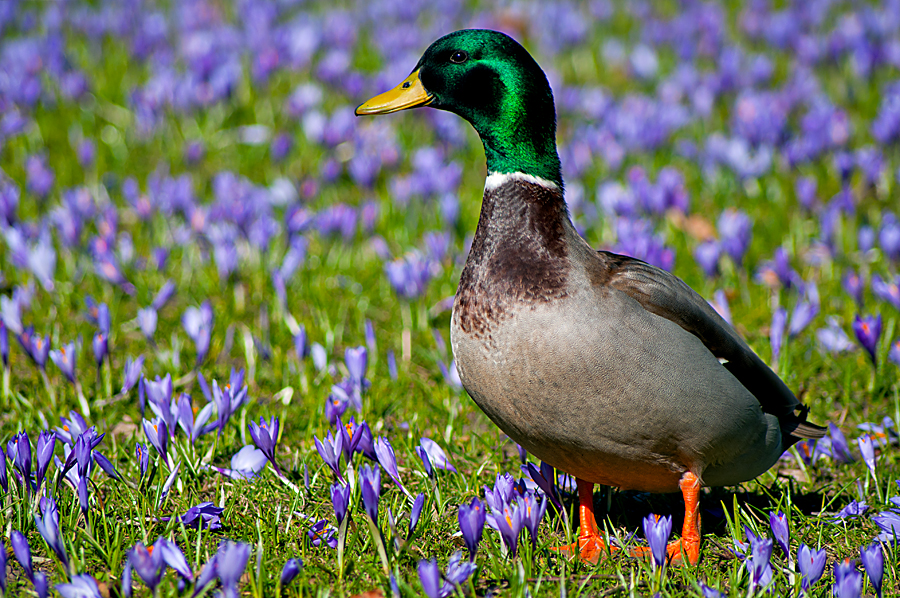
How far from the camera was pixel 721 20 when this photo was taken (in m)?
9.47

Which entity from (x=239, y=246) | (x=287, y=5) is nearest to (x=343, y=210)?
(x=239, y=246)

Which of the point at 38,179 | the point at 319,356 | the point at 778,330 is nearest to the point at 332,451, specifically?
the point at 319,356

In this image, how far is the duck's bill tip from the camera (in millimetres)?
3094

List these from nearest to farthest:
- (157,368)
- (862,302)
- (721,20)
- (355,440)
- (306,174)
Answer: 1. (355,440)
2. (157,368)
3. (862,302)
4. (306,174)
5. (721,20)

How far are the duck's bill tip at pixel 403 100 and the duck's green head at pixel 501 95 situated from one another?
0.08 metres

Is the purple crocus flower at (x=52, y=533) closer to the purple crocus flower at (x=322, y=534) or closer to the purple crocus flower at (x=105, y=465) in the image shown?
the purple crocus flower at (x=105, y=465)

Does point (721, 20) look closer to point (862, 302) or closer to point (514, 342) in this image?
point (862, 302)

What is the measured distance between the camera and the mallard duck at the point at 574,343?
2.64 metres

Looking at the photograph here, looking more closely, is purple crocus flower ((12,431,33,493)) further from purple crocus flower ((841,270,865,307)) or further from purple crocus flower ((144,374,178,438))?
purple crocus flower ((841,270,865,307))

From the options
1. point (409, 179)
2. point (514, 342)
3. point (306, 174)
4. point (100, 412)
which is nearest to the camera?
point (514, 342)

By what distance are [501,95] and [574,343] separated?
87cm

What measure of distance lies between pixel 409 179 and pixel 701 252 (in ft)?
6.76

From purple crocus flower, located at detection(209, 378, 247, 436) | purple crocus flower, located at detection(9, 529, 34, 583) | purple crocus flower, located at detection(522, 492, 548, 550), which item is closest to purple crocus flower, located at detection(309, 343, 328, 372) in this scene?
purple crocus flower, located at detection(209, 378, 247, 436)

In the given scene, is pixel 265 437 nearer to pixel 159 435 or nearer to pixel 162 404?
pixel 159 435
